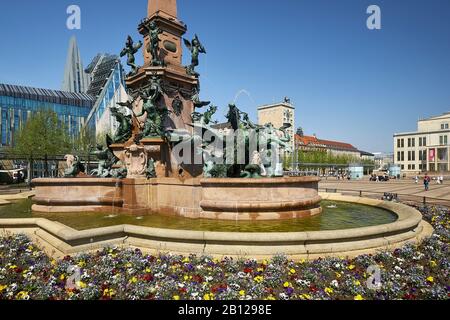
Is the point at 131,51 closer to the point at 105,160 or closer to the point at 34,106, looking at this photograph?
the point at 105,160

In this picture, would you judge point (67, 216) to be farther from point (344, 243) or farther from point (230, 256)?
point (344, 243)

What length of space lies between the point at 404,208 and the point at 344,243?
5.85m

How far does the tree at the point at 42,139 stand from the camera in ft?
138

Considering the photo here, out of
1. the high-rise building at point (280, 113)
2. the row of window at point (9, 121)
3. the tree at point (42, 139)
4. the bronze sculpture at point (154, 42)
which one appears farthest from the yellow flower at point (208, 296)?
the high-rise building at point (280, 113)

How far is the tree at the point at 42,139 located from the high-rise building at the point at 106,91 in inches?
2310

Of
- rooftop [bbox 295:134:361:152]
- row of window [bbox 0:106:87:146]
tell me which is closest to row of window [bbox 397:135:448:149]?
rooftop [bbox 295:134:361:152]

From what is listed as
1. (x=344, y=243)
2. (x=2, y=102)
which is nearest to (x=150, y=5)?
(x=344, y=243)

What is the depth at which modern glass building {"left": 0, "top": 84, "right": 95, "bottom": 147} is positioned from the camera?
98750 mm

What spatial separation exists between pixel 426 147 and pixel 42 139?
122535mm

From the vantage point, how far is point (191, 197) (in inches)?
433

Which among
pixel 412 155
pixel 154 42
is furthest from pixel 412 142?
pixel 154 42

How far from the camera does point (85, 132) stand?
194ft

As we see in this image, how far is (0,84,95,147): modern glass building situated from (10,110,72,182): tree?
1893 inches
